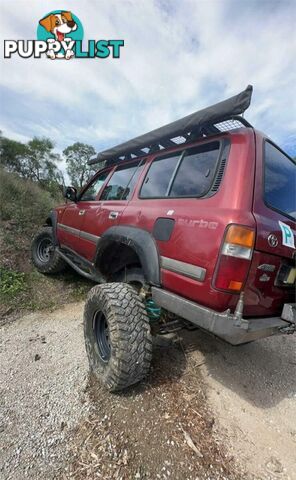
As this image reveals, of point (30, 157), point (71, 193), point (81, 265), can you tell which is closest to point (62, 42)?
point (71, 193)

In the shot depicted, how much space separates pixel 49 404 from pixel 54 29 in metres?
5.61

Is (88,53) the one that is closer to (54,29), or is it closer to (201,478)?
(54,29)

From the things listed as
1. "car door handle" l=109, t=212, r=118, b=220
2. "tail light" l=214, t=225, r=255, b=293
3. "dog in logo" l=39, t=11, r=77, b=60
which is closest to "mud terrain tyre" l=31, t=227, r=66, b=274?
"car door handle" l=109, t=212, r=118, b=220

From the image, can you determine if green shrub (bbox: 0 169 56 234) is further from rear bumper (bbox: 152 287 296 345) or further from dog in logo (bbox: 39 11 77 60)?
rear bumper (bbox: 152 287 296 345)

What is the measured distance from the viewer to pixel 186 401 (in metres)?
1.99

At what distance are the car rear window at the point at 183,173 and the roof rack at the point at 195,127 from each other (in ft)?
0.50

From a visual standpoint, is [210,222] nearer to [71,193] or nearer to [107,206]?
[107,206]

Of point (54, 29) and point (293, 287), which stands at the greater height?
point (54, 29)

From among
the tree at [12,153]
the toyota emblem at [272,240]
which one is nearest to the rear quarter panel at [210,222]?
the toyota emblem at [272,240]

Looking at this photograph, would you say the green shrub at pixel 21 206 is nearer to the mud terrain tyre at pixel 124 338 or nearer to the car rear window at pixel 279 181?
the mud terrain tyre at pixel 124 338

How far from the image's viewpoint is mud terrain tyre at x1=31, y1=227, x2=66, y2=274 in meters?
4.16

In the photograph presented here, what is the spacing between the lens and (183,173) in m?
2.15

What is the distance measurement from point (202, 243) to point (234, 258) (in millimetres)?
232

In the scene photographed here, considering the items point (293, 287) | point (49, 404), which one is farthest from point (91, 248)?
point (293, 287)
